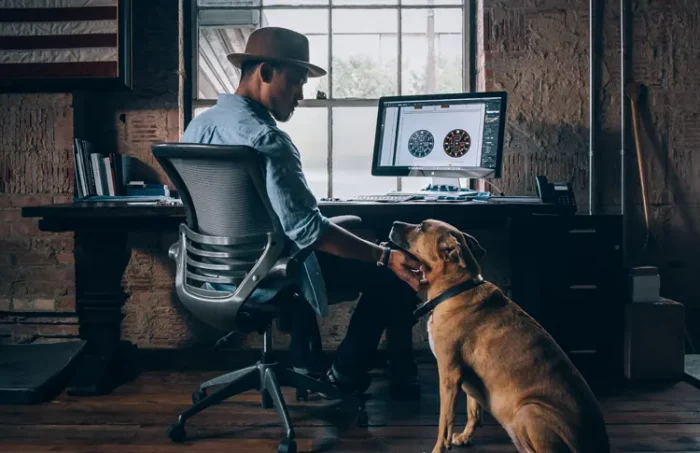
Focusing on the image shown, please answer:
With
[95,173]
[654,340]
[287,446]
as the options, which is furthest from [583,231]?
[95,173]

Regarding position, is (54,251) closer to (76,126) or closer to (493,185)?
(76,126)

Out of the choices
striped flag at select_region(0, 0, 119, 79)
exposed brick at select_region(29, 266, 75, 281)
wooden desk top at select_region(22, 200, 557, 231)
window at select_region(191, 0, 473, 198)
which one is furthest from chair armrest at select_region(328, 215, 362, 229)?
exposed brick at select_region(29, 266, 75, 281)

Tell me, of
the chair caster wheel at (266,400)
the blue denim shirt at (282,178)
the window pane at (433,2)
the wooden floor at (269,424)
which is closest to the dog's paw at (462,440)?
the wooden floor at (269,424)

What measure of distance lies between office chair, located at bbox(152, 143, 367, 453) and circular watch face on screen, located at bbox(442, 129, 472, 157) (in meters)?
1.18

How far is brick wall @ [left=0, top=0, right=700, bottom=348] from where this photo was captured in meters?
3.24

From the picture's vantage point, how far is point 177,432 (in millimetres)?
2182

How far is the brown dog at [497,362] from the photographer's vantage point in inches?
65.1

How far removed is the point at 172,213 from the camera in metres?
2.56

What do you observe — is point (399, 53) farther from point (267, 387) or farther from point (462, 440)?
point (462, 440)

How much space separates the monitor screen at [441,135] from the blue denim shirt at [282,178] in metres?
1.05

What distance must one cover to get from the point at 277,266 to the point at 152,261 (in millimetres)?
1556

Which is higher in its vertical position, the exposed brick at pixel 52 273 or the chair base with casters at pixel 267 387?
the exposed brick at pixel 52 273

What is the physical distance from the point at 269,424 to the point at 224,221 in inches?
32.2

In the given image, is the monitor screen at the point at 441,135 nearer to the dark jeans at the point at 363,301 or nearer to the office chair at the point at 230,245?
the dark jeans at the point at 363,301
